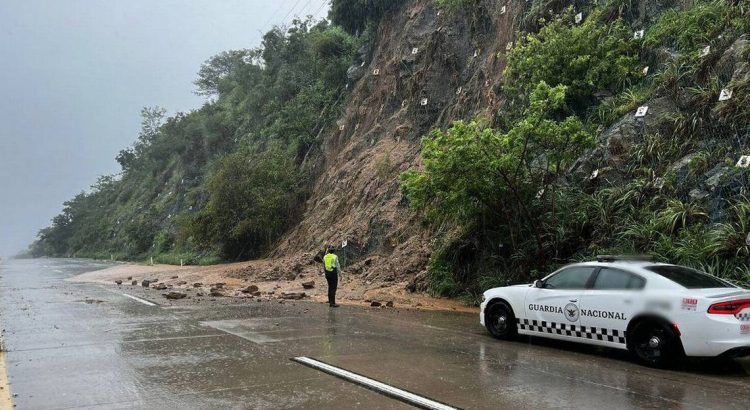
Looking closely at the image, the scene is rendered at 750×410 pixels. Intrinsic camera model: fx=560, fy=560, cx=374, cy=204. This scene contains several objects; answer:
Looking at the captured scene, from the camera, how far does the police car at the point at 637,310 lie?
680 cm

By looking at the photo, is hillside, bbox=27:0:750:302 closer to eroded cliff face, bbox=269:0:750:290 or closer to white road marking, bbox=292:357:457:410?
eroded cliff face, bbox=269:0:750:290

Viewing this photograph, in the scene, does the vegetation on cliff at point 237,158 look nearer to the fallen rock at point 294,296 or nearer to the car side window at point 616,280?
the fallen rock at point 294,296

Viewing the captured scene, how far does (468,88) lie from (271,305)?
12317mm

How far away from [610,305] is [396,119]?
65.1ft

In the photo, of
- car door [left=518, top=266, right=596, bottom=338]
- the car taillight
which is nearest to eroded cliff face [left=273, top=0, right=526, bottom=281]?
car door [left=518, top=266, right=596, bottom=338]

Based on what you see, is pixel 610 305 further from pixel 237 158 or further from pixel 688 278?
pixel 237 158

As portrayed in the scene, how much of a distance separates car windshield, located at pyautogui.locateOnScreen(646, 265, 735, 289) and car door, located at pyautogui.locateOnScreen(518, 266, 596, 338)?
3.08ft

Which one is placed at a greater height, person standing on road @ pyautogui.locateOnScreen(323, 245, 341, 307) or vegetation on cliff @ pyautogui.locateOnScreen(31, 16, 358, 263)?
vegetation on cliff @ pyautogui.locateOnScreen(31, 16, 358, 263)

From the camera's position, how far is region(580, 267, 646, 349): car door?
7.68 meters

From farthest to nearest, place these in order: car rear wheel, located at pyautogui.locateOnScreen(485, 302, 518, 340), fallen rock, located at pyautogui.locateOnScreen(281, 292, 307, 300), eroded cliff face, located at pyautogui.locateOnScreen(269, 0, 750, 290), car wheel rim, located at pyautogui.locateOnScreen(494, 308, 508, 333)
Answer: fallen rock, located at pyautogui.locateOnScreen(281, 292, 307, 300) < eroded cliff face, located at pyautogui.locateOnScreen(269, 0, 750, 290) < car wheel rim, located at pyautogui.locateOnScreen(494, 308, 508, 333) < car rear wheel, located at pyautogui.locateOnScreen(485, 302, 518, 340)

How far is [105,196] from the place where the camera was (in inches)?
3425

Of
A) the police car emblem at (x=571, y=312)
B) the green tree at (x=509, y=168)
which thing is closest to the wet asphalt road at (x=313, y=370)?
the police car emblem at (x=571, y=312)

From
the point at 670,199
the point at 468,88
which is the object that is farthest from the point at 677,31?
the point at 468,88

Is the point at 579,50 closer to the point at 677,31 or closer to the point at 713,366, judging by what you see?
the point at 677,31
